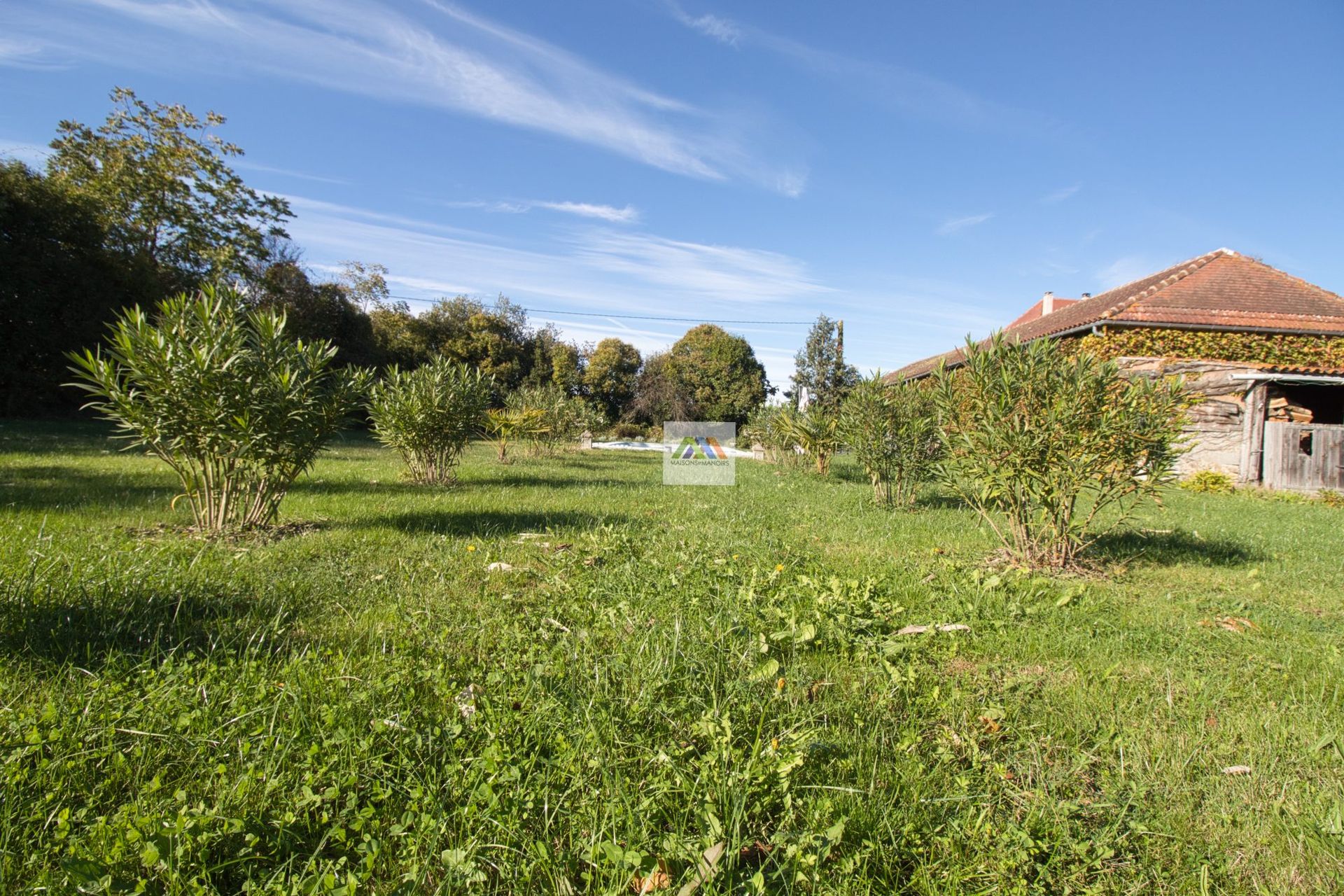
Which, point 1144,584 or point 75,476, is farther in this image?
point 75,476

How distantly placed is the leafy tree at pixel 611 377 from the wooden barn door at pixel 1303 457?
2472 cm

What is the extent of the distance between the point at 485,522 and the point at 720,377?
92.1 feet

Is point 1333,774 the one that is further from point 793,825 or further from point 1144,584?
point 1144,584

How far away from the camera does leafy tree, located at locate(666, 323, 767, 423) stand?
33000mm

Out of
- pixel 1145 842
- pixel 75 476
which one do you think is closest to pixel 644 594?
pixel 1145 842

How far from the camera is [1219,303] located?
51.1 ft

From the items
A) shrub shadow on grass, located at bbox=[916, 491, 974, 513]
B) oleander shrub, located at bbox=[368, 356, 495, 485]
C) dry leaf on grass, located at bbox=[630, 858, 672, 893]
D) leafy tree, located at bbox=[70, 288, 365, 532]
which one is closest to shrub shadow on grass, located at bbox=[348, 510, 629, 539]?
leafy tree, located at bbox=[70, 288, 365, 532]

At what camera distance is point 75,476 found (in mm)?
6926

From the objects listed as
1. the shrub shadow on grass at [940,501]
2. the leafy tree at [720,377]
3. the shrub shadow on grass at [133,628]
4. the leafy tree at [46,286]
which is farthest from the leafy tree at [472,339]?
the shrub shadow on grass at [133,628]

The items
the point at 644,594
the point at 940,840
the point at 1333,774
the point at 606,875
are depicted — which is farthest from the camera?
the point at 644,594

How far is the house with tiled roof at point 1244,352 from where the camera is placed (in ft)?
41.4

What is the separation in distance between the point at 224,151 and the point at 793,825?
101 ft

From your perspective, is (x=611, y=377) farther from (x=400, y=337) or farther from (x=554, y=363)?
(x=400, y=337)

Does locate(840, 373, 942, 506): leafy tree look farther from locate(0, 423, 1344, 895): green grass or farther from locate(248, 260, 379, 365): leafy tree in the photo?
locate(248, 260, 379, 365): leafy tree
